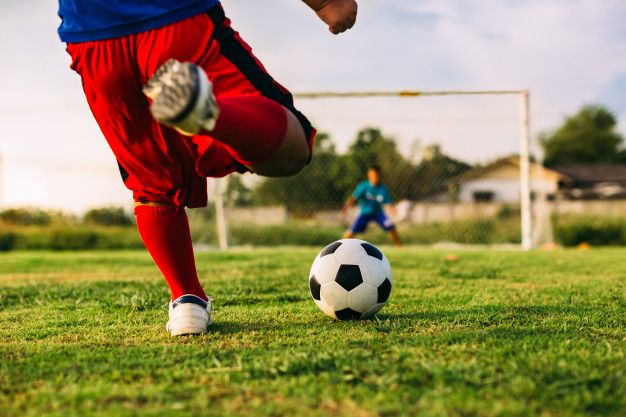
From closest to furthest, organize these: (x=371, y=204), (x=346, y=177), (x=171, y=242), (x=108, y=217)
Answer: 1. (x=171, y=242)
2. (x=371, y=204)
3. (x=346, y=177)
4. (x=108, y=217)

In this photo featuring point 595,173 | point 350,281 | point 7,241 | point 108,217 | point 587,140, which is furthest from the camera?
point 587,140

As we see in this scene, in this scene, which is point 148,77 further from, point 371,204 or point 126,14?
point 371,204

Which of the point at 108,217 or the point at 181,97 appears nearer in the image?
the point at 181,97

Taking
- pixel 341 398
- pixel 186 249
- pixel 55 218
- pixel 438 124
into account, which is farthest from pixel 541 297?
pixel 55 218

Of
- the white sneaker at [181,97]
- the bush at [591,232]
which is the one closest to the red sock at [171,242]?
the white sneaker at [181,97]

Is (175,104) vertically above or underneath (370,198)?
underneath

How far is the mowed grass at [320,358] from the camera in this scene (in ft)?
4.95

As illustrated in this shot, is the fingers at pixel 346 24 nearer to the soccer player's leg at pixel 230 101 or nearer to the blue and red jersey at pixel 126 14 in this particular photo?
the soccer player's leg at pixel 230 101

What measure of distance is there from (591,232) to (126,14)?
16.2m

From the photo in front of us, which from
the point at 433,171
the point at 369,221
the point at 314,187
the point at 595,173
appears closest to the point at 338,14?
the point at 369,221

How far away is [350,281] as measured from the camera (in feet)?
9.55

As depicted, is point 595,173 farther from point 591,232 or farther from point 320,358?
point 320,358

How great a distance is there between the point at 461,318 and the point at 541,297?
1037 mm

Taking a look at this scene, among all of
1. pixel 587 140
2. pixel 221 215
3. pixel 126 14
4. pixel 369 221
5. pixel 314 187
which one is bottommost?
pixel 369 221
